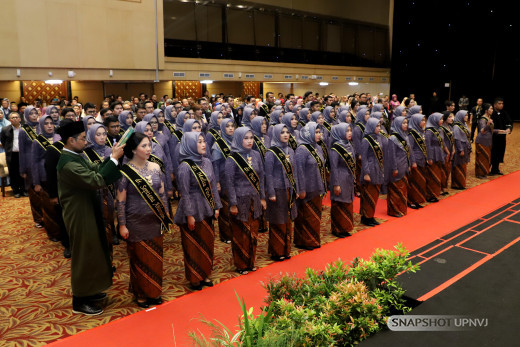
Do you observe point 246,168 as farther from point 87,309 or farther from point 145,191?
point 87,309

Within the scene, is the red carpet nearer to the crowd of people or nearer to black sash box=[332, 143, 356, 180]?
the crowd of people

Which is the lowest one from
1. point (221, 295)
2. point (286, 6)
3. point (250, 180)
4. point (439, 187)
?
point (221, 295)

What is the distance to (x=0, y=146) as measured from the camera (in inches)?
324

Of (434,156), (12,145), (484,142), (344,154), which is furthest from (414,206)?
(12,145)

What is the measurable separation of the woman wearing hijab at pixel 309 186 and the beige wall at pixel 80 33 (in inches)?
395

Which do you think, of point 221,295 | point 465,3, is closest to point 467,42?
point 465,3

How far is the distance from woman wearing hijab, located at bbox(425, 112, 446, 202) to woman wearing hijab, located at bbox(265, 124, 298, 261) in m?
3.40

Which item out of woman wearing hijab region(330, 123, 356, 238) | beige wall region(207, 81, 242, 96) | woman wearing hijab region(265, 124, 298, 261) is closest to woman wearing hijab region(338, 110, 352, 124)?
woman wearing hijab region(330, 123, 356, 238)

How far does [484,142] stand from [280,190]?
621 cm

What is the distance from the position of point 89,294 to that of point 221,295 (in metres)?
1.22

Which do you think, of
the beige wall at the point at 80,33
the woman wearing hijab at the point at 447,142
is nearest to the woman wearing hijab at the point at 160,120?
the woman wearing hijab at the point at 447,142

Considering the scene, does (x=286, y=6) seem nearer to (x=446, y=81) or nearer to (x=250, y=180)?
(x=446, y=81)

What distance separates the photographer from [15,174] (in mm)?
8211

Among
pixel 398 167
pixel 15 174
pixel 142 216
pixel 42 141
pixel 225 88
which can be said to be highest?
pixel 225 88
